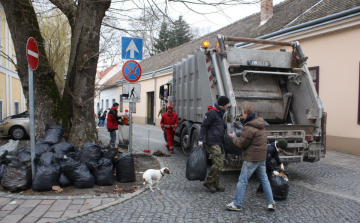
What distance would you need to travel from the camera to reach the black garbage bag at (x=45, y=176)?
183 inches

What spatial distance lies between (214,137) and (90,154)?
2246 millimetres

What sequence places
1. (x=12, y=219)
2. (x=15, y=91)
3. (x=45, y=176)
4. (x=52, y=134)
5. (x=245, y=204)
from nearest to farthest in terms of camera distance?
(x=12, y=219)
(x=245, y=204)
(x=45, y=176)
(x=52, y=134)
(x=15, y=91)

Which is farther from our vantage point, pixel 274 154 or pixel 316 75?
pixel 316 75


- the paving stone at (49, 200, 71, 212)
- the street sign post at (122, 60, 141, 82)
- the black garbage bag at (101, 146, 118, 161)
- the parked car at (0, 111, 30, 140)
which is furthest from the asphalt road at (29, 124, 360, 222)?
the parked car at (0, 111, 30, 140)

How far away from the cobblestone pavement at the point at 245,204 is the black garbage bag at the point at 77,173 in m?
0.90

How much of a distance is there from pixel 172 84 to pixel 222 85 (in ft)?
14.1

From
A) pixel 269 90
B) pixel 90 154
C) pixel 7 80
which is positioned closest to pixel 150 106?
pixel 7 80

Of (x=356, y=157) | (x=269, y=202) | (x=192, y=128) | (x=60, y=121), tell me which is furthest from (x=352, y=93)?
(x=60, y=121)

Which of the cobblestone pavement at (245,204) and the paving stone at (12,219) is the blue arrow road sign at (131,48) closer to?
the cobblestone pavement at (245,204)

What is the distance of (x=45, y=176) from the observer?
15.3 ft

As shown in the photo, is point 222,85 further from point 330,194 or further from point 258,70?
point 330,194

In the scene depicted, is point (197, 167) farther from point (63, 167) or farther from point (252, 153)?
point (63, 167)

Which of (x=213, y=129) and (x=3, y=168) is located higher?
(x=213, y=129)

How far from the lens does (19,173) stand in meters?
Answer: 4.71
